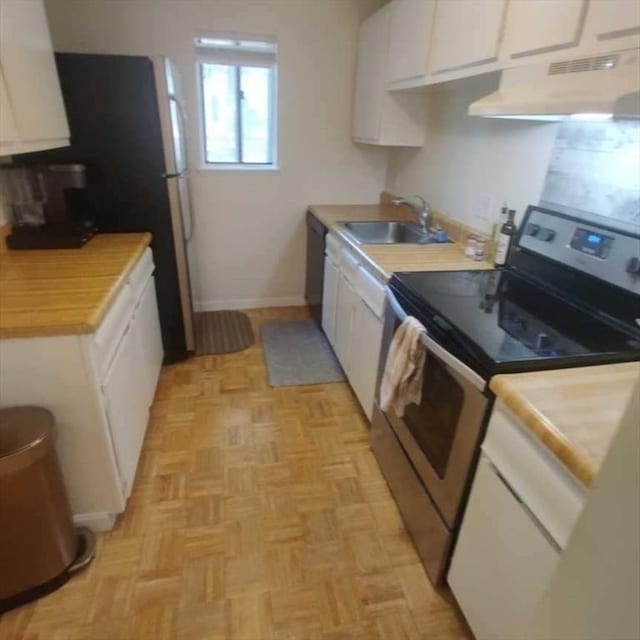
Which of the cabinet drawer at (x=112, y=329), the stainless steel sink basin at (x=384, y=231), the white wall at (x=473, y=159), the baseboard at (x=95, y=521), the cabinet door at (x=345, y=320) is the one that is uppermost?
the white wall at (x=473, y=159)

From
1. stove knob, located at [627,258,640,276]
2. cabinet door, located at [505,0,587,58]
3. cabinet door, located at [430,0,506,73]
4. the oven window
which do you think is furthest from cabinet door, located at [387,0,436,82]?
the oven window

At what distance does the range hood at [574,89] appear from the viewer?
0.94 m

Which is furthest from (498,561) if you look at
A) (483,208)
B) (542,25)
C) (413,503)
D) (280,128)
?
(280,128)

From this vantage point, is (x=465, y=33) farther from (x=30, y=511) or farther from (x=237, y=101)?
(x=30, y=511)

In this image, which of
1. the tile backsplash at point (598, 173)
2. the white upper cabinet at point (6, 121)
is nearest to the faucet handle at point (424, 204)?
the tile backsplash at point (598, 173)

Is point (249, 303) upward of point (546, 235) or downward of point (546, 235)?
downward

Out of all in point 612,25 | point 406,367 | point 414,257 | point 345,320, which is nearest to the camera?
point 612,25

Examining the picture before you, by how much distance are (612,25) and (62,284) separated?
A: 1.90 m

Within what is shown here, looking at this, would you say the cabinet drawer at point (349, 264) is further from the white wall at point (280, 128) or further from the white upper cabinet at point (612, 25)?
the white upper cabinet at point (612, 25)

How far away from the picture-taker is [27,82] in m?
1.67

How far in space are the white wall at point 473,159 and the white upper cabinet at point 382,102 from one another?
0.34 feet

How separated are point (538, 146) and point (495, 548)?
1564mm

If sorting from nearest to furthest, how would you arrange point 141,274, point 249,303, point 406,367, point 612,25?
point 612,25 → point 406,367 → point 141,274 → point 249,303

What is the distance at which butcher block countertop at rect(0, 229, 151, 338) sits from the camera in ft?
4.37
